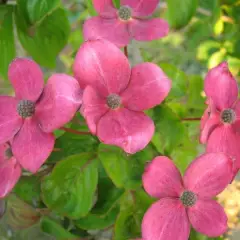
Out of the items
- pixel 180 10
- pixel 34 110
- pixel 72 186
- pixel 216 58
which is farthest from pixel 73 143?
pixel 216 58

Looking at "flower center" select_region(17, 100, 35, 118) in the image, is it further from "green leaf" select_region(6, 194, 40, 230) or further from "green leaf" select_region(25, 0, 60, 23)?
"green leaf" select_region(6, 194, 40, 230)

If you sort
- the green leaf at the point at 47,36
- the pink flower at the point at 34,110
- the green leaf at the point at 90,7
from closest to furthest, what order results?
the pink flower at the point at 34,110
the green leaf at the point at 90,7
the green leaf at the point at 47,36

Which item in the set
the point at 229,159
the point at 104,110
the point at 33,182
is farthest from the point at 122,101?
the point at 33,182

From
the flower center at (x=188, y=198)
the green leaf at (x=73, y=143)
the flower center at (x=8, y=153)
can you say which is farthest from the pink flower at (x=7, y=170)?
the flower center at (x=188, y=198)

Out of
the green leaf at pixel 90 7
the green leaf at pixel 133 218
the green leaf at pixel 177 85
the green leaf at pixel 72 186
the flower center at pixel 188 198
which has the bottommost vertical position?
the green leaf at pixel 133 218

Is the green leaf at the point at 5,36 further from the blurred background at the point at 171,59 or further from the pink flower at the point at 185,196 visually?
the pink flower at the point at 185,196

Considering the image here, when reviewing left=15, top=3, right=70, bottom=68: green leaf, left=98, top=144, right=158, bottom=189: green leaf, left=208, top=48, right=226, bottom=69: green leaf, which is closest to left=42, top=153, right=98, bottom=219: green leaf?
left=98, top=144, right=158, bottom=189: green leaf
